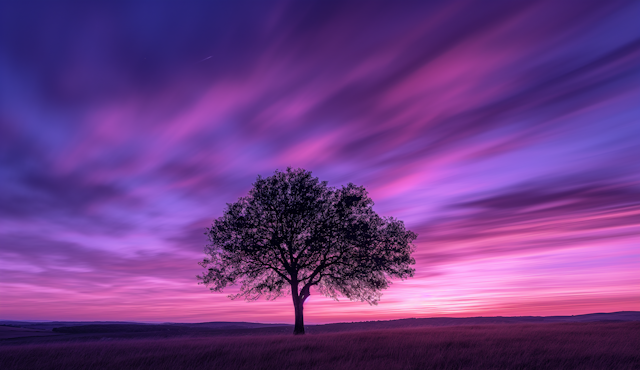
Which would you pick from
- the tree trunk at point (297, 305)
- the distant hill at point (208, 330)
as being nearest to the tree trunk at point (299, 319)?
the tree trunk at point (297, 305)

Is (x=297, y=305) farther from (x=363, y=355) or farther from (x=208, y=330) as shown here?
(x=208, y=330)

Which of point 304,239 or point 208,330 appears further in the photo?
point 208,330

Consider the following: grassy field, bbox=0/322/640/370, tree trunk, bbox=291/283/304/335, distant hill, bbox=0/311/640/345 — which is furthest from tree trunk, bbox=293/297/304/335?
grassy field, bbox=0/322/640/370

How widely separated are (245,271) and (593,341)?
26.0 meters

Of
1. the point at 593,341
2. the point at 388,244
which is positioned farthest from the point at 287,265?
the point at 593,341

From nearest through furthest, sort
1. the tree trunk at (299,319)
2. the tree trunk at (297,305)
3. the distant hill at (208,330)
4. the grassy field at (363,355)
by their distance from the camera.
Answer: the grassy field at (363,355)
the tree trunk at (299,319)
the tree trunk at (297,305)
the distant hill at (208,330)

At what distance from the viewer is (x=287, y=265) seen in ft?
116

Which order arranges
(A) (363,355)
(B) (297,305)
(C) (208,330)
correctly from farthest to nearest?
(C) (208,330) < (B) (297,305) < (A) (363,355)

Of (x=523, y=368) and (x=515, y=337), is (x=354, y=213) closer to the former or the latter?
(x=515, y=337)

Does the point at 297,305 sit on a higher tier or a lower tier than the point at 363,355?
higher

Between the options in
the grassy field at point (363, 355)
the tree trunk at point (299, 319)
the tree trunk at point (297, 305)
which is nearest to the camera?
the grassy field at point (363, 355)

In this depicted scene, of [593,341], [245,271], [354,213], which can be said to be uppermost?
[354,213]

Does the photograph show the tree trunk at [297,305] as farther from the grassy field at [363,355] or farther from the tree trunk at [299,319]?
the grassy field at [363,355]

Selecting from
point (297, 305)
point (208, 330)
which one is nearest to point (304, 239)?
point (297, 305)
